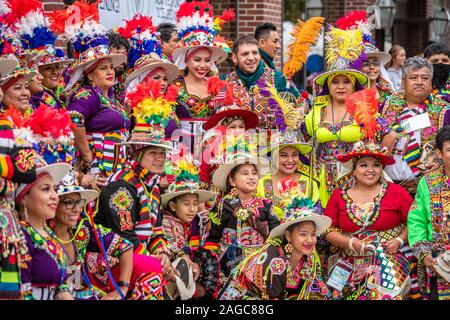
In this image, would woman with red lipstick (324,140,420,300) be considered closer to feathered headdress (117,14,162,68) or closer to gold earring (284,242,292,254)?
gold earring (284,242,292,254)

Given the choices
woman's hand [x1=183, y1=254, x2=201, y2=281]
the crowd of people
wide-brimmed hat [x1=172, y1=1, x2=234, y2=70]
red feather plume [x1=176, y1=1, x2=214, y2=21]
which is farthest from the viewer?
red feather plume [x1=176, y1=1, x2=214, y2=21]

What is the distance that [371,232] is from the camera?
7578 millimetres

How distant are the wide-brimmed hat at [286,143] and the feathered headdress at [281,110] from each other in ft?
0.74

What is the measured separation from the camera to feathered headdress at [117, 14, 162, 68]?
8.63 metres

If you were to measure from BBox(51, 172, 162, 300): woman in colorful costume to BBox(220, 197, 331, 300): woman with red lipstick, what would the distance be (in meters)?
0.74

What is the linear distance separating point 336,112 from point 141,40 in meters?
1.92

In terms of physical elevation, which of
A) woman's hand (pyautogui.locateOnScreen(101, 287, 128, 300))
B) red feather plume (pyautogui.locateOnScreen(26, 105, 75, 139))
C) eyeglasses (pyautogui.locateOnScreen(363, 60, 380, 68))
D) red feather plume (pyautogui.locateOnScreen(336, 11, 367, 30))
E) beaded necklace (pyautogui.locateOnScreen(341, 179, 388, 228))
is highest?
red feather plume (pyautogui.locateOnScreen(336, 11, 367, 30))

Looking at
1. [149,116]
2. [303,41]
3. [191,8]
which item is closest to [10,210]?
[149,116]

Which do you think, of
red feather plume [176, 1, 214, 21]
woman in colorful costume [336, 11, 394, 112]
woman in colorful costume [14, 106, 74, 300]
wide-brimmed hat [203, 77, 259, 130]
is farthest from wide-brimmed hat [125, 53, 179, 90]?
woman in colorful costume [14, 106, 74, 300]

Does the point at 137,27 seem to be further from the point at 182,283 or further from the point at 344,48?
the point at 182,283

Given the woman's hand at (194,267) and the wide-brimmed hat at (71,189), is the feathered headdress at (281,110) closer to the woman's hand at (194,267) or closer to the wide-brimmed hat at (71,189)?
the woman's hand at (194,267)

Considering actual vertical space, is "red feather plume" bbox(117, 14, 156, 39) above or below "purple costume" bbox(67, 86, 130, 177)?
above

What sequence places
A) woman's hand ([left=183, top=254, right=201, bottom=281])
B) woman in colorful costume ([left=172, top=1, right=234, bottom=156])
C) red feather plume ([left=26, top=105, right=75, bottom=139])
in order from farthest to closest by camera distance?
woman in colorful costume ([left=172, top=1, right=234, bottom=156]) → woman's hand ([left=183, top=254, right=201, bottom=281]) → red feather plume ([left=26, top=105, right=75, bottom=139])
